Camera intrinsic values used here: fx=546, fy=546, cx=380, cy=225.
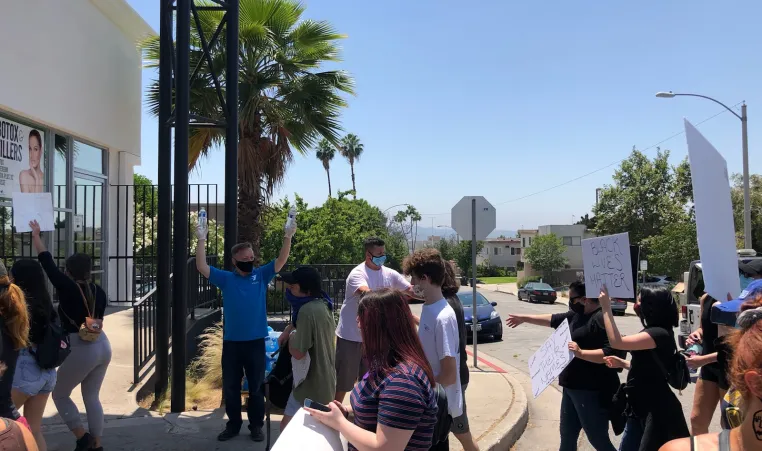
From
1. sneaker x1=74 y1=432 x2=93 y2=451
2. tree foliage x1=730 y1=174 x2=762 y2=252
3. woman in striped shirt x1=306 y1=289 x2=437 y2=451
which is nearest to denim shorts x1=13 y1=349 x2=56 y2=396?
sneaker x1=74 y1=432 x2=93 y2=451

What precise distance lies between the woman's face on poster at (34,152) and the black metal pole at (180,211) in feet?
15.3

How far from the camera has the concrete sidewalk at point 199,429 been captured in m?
4.78

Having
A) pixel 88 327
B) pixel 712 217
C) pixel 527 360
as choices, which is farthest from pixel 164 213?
pixel 527 360

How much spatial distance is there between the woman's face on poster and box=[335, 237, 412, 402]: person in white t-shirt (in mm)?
6481

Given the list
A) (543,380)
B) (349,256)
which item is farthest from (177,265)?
(349,256)

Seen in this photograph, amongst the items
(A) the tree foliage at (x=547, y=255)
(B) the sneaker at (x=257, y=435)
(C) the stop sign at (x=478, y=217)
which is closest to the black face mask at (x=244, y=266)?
(B) the sneaker at (x=257, y=435)

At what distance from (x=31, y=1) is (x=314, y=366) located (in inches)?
296

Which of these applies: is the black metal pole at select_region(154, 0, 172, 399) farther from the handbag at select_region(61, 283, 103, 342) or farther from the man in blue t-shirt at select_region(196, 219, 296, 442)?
the handbag at select_region(61, 283, 103, 342)

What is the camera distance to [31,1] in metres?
8.04

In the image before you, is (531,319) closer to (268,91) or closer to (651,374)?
(651,374)

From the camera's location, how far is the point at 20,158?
8.58m

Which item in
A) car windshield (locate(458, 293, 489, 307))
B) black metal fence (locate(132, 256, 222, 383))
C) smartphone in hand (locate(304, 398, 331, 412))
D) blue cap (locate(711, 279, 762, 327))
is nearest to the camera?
smartphone in hand (locate(304, 398, 331, 412))

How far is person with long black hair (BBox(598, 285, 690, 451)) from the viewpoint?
11.0 ft

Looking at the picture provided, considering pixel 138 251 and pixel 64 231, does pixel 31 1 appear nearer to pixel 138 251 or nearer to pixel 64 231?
pixel 64 231
